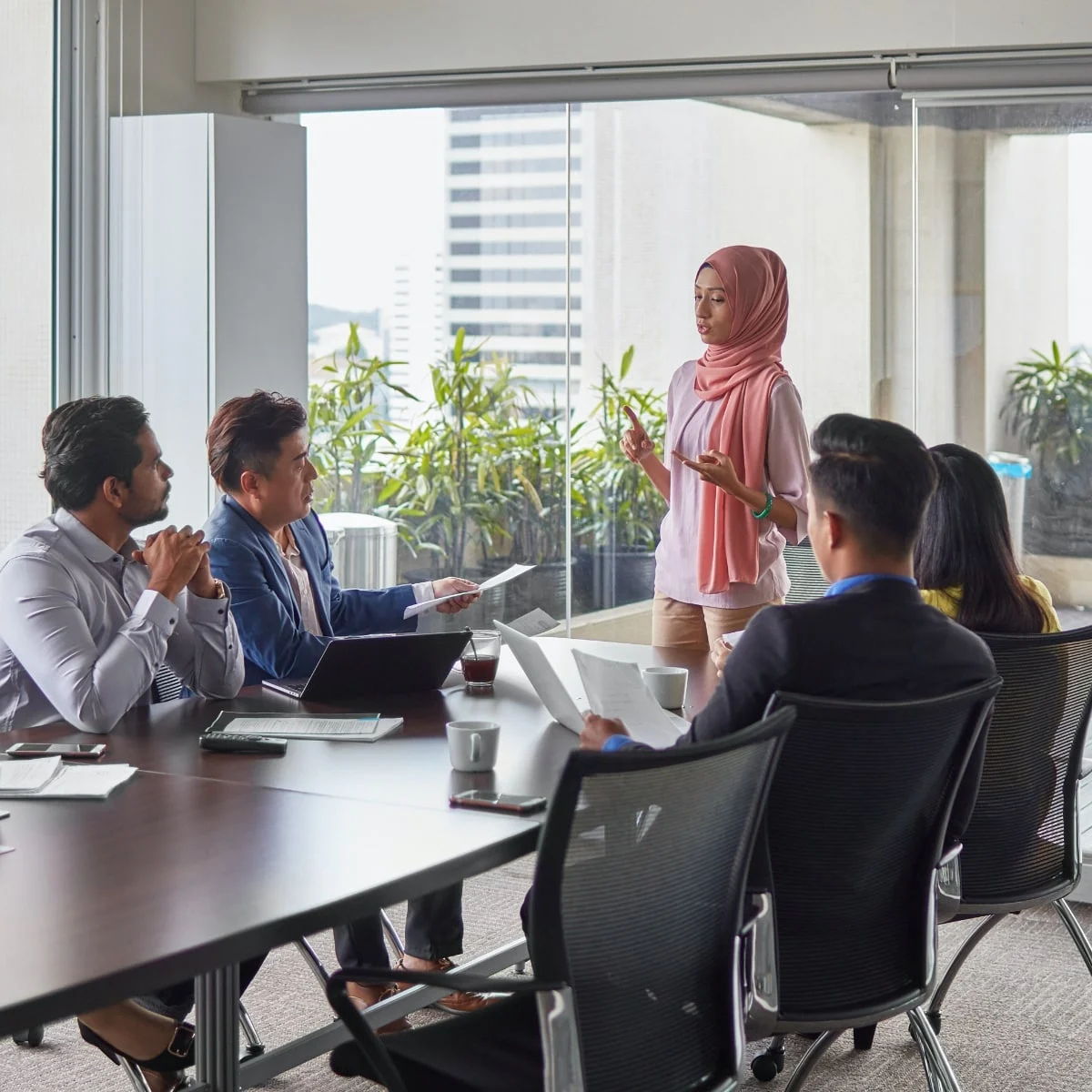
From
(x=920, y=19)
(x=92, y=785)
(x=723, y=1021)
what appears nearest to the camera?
(x=723, y=1021)

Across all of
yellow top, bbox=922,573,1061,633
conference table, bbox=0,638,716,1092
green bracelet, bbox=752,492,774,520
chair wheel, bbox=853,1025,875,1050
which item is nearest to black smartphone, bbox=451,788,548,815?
conference table, bbox=0,638,716,1092

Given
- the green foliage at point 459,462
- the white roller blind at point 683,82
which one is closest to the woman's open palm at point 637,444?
the green foliage at point 459,462

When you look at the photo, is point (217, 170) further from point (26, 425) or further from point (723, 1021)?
point (723, 1021)

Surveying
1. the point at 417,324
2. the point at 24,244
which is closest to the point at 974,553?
the point at 417,324

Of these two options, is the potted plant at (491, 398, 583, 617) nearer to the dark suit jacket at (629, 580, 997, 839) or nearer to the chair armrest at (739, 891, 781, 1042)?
the dark suit jacket at (629, 580, 997, 839)

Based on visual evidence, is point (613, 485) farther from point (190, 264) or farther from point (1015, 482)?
point (190, 264)

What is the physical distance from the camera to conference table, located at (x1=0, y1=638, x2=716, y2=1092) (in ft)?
4.82

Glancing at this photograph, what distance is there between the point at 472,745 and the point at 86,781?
0.57 metres

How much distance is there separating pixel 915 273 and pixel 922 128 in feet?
1.42

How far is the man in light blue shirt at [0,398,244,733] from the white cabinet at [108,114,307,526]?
5.80ft

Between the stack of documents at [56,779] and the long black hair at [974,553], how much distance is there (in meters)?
1.50

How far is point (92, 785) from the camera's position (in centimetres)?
208

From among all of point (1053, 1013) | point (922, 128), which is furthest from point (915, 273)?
point (1053, 1013)

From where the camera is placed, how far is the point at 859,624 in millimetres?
2000
